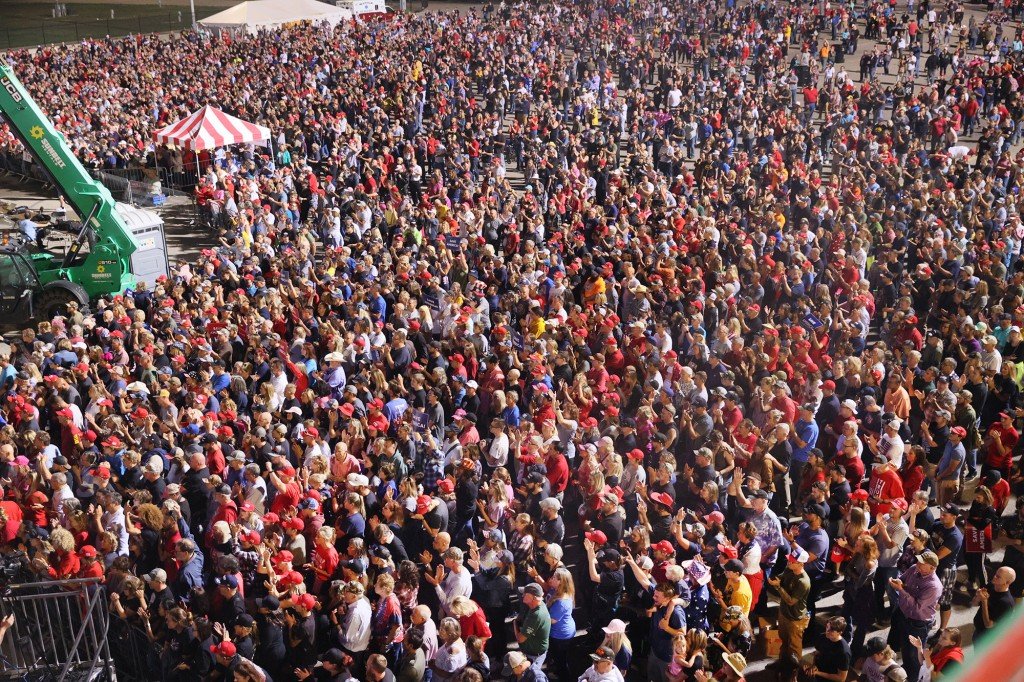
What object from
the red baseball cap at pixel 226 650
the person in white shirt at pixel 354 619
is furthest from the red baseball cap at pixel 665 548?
the red baseball cap at pixel 226 650

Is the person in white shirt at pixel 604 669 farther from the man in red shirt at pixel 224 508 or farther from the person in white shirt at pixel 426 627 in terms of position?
the man in red shirt at pixel 224 508

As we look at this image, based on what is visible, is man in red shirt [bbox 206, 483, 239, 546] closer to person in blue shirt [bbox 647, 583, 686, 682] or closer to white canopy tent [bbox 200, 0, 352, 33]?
person in blue shirt [bbox 647, 583, 686, 682]

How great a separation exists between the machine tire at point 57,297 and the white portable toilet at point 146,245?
1.03 metres

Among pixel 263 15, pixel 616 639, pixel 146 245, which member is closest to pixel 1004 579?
pixel 616 639

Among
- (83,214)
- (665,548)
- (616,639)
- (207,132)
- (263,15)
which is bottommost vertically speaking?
(616,639)

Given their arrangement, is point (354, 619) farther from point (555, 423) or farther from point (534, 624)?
point (555, 423)

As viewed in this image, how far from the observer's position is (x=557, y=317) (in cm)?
1309

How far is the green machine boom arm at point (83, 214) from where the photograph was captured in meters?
16.3

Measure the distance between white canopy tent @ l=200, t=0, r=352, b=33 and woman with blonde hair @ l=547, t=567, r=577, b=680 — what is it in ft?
115

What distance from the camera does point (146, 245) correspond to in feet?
54.9

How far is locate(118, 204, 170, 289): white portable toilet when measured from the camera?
16688 mm

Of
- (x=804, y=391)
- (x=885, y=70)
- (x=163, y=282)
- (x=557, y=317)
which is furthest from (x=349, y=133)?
(x=885, y=70)

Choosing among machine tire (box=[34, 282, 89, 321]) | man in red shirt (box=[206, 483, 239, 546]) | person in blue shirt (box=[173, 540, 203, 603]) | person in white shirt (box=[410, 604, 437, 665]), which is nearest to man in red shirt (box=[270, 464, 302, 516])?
man in red shirt (box=[206, 483, 239, 546])

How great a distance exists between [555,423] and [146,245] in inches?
378
